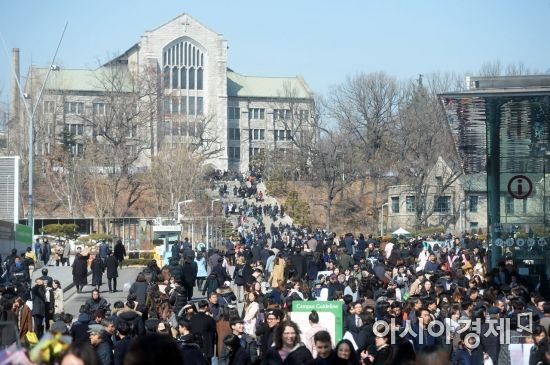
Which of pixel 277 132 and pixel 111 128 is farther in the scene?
pixel 277 132

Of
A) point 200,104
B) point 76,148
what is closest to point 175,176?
point 76,148

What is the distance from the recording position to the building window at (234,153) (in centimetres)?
13025

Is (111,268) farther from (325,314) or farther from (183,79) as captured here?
(183,79)

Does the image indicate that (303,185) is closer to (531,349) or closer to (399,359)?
(531,349)

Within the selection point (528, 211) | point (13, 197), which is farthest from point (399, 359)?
point (13, 197)

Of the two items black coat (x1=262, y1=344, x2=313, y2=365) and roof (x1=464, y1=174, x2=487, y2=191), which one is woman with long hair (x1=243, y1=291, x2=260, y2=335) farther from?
roof (x1=464, y1=174, x2=487, y2=191)

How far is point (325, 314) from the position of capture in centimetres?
1590

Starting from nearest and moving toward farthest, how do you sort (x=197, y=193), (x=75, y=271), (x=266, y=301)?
1. (x=266, y=301)
2. (x=75, y=271)
3. (x=197, y=193)

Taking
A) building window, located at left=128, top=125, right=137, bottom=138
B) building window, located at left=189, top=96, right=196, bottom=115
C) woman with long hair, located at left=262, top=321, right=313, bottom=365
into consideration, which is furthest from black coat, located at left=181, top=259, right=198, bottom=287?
building window, located at left=189, top=96, right=196, bottom=115

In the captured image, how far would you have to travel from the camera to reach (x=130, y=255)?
1957 inches

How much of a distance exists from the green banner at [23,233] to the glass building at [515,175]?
663 inches

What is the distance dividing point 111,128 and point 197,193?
14.8 m

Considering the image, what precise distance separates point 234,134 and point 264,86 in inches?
400

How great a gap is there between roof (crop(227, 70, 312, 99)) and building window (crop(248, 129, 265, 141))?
4.33 metres
